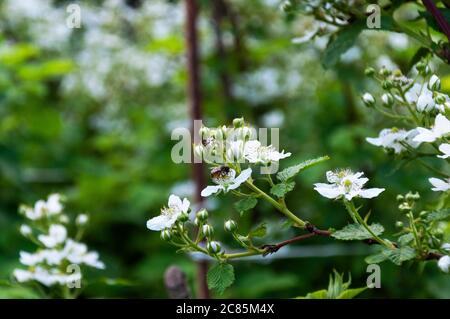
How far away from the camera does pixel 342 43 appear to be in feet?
3.41

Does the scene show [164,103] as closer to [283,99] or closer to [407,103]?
[283,99]

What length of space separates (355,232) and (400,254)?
52 mm

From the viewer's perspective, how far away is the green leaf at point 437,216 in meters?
0.82

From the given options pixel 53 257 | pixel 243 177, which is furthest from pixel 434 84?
pixel 53 257

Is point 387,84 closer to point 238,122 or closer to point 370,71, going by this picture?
point 370,71

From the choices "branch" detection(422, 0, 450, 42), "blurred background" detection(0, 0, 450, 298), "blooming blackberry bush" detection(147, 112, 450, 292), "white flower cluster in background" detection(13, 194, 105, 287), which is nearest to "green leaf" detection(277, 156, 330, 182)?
"blooming blackberry bush" detection(147, 112, 450, 292)

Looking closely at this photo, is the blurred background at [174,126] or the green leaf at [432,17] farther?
the blurred background at [174,126]

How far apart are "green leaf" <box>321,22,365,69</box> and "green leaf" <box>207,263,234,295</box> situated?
360mm

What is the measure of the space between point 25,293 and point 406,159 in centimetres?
60

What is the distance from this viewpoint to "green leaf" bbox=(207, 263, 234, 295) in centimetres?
80

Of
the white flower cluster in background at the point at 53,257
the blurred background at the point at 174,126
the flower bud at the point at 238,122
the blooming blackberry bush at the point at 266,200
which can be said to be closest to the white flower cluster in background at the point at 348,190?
the blooming blackberry bush at the point at 266,200

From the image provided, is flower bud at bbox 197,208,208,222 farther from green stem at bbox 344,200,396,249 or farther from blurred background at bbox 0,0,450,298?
blurred background at bbox 0,0,450,298

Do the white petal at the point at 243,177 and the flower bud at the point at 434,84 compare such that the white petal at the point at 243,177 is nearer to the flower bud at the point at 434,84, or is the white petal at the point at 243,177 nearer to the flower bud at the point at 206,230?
the flower bud at the point at 206,230

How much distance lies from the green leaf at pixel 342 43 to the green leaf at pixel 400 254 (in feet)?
1.07
